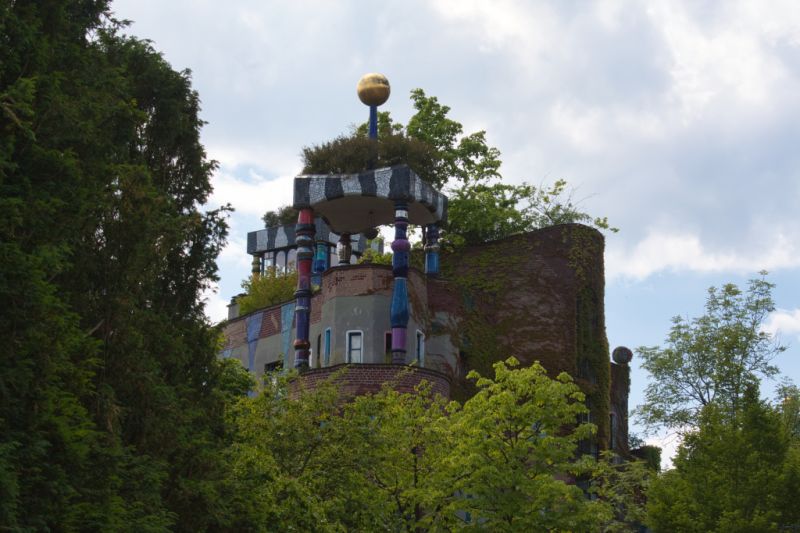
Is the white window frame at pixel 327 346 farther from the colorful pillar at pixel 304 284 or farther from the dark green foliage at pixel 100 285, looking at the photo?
the dark green foliage at pixel 100 285

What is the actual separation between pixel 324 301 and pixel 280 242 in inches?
1070

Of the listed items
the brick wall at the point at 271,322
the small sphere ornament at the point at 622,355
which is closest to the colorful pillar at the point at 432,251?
the brick wall at the point at 271,322

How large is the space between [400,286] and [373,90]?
758 centimetres

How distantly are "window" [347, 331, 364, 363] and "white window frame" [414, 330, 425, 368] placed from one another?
1.69 metres

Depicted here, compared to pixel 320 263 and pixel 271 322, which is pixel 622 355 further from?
pixel 271 322

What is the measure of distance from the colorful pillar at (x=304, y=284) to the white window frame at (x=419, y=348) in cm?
320

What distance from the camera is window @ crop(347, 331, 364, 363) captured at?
1355 inches

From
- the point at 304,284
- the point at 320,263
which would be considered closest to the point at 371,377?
the point at 304,284

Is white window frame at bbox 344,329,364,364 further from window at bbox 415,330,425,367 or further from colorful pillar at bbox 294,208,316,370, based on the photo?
window at bbox 415,330,425,367

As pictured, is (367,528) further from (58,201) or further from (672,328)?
(672,328)

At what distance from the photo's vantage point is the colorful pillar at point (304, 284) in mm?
35125

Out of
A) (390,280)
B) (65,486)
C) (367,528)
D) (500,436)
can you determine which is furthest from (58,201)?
(390,280)

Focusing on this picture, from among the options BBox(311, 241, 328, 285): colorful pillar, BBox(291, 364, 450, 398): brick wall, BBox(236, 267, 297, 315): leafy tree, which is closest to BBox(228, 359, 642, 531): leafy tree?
BBox(291, 364, 450, 398): brick wall

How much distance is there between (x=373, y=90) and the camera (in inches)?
1505
